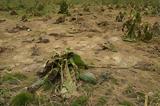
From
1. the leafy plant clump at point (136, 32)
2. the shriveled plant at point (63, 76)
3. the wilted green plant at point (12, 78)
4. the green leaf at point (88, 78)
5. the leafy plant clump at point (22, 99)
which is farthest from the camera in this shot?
the leafy plant clump at point (136, 32)

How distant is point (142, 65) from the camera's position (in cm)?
586

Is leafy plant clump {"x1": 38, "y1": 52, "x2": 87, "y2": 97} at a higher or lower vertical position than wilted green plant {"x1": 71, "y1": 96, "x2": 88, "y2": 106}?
higher

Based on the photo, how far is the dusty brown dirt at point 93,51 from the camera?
5.00 m

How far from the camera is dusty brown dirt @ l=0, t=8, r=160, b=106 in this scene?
4996 millimetres

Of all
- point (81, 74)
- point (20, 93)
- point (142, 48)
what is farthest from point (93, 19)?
point (20, 93)

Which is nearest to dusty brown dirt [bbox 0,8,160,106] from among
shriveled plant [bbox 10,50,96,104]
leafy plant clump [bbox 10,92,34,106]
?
shriveled plant [bbox 10,50,96,104]

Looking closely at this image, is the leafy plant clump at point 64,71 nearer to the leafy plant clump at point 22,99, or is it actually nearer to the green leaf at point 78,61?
the green leaf at point 78,61

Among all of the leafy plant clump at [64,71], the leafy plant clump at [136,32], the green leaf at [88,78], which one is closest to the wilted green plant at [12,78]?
the leafy plant clump at [64,71]

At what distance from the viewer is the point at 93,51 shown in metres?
6.44

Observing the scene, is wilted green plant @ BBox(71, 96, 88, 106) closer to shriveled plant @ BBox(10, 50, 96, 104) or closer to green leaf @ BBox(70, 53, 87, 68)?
shriveled plant @ BBox(10, 50, 96, 104)

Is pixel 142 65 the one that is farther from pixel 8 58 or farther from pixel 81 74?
pixel 8 58

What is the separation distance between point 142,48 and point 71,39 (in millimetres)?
1325

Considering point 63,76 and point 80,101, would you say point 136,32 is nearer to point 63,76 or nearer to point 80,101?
point 63,76

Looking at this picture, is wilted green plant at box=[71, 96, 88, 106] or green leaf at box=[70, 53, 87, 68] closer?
wilted green plant at box=[71, 96, 88, 106]
